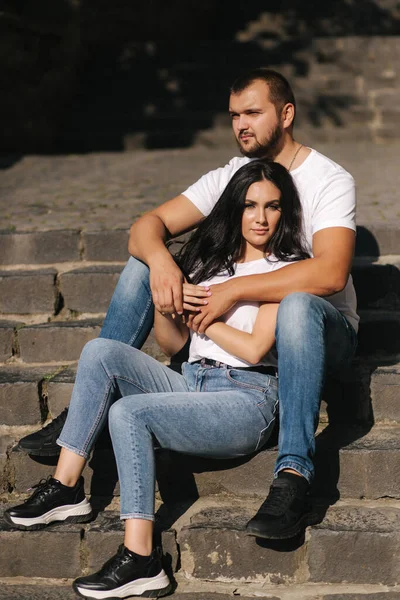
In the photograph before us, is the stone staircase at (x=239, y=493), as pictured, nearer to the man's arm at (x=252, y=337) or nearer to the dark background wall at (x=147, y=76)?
the man's arm at (x=252, y=337)

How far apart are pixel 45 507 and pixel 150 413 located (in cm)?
56

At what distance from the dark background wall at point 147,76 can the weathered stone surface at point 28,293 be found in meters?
3.85

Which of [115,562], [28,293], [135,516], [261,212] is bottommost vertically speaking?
[115,562]

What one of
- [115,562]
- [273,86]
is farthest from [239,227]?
[115,562]

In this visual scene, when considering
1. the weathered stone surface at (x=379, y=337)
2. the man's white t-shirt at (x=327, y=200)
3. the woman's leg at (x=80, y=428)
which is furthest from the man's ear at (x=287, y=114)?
the woman's leg at (x=80, y=428)

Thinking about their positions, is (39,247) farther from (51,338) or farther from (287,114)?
(287,114)

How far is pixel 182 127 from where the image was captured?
8.33 m

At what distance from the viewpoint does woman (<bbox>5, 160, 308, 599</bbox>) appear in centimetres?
284

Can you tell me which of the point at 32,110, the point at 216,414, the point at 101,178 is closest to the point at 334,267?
the point at 216,414

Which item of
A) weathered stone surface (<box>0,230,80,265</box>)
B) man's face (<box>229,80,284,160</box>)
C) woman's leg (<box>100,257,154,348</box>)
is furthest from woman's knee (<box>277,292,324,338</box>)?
weathered stone surface (<box>0,230,80,265</box>)

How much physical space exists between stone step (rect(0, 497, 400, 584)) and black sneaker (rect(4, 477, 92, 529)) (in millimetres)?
42

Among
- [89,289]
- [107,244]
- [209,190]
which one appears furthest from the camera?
[107,244]

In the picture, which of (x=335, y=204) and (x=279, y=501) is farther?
(x=335, y=204)

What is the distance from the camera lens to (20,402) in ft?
11.9
